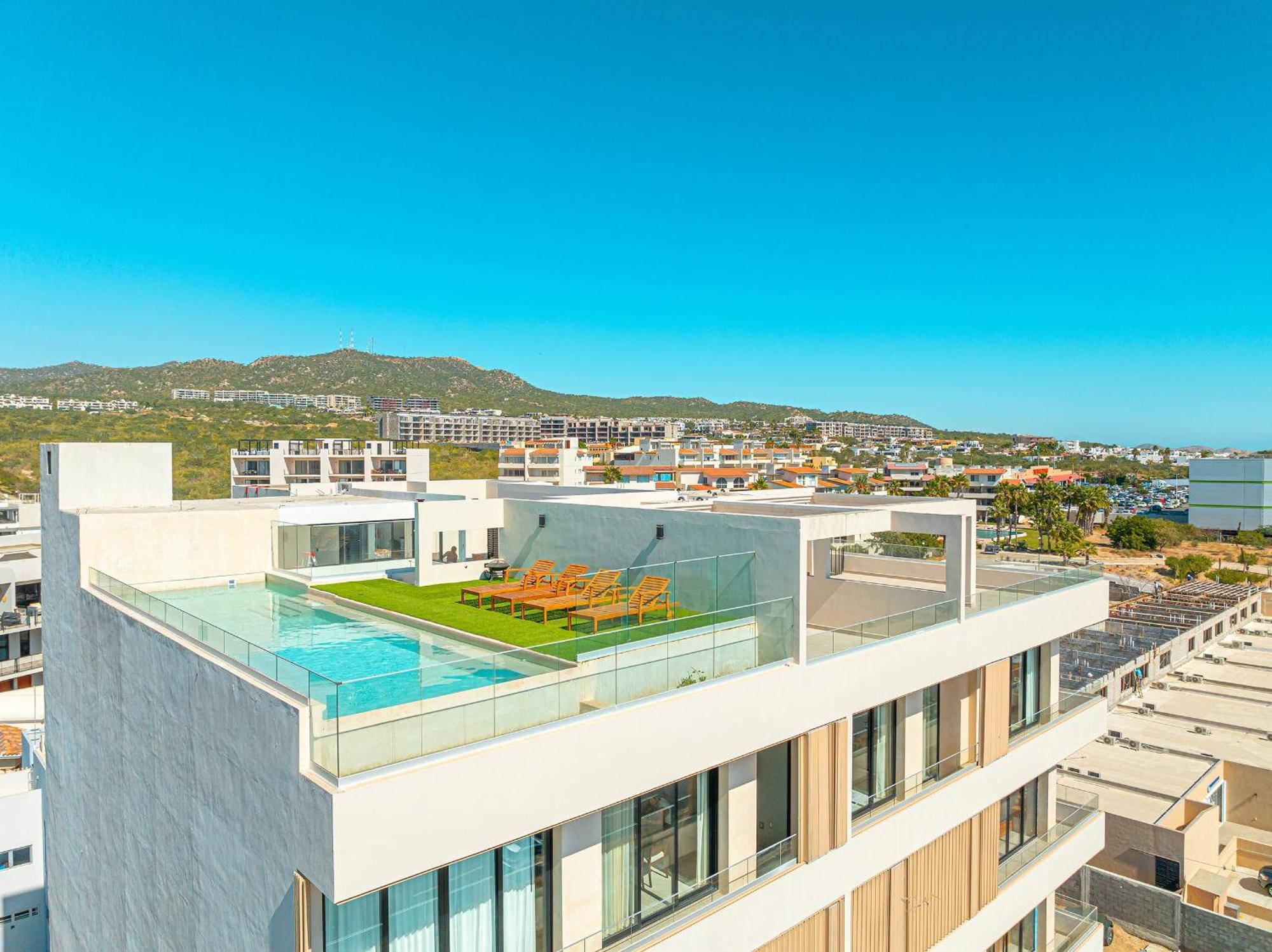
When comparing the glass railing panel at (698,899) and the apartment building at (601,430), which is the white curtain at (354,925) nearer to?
the glass railing panel at (698,899)

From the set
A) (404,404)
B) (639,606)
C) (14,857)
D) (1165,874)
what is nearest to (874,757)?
(639,606)

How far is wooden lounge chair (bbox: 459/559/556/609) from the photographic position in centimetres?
1423

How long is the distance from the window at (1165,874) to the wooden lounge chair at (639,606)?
18.3 metres

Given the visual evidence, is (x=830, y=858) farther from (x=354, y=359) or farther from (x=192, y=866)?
(x=354, y=359)

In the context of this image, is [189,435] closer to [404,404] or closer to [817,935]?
[404,404]

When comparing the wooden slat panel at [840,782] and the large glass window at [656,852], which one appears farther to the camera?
the wooden slat panel at [840,782]

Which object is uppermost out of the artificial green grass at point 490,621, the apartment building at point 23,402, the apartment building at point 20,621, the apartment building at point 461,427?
the apartment building at point 23,402

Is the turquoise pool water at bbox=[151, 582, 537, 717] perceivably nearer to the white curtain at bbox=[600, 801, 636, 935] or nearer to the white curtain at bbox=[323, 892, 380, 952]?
the white curtain at bbox=[323, 892, 380, 952]

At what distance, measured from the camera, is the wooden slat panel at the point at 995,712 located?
12773 mm

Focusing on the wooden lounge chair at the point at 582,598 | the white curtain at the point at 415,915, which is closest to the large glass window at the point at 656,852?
the white curtain at the point at 415,915

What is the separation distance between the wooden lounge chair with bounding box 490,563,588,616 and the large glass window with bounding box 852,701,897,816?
528 cm

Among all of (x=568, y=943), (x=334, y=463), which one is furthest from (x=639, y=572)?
(x=334, y=463)

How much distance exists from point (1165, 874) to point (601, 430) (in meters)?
147

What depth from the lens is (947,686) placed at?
12.7m
